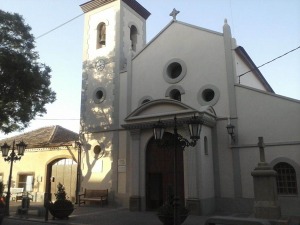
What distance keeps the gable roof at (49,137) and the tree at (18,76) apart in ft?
15.7

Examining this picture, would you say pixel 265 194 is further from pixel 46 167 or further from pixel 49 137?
pixel 49 137

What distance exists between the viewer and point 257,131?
14.3 m

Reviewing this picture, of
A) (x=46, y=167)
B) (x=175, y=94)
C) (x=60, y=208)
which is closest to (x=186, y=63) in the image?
(x=175, y=94)

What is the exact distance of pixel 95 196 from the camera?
1766 cm

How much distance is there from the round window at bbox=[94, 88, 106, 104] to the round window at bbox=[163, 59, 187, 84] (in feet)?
15.0

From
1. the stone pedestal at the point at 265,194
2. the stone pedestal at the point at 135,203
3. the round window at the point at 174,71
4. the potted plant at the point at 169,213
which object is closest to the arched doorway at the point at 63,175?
the stone pedestal at the point at 135,203

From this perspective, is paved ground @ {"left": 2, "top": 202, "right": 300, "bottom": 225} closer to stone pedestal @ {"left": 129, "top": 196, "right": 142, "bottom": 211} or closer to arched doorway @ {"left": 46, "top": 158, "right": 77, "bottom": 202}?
A: stone pedestal @ {"left": 129, "top": 196, "right": 142, "bottom": 211}

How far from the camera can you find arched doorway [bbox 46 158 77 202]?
2025 centimetres

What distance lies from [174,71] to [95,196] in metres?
8.66

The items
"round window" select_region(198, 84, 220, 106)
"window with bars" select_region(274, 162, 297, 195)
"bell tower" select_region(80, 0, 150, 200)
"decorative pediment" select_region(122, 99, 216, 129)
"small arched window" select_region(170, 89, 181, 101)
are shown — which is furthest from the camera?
"bell tower" select_region(80, 0, 150, 200)

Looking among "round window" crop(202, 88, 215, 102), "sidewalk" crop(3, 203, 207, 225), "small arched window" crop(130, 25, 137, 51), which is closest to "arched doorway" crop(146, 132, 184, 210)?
"sidewalk" crop(3, 203, 207, 225)

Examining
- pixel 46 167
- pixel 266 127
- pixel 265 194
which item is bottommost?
pixel 265 194

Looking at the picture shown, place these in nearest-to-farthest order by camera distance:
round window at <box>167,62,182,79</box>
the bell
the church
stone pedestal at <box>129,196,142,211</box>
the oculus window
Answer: the church, stone pedestal at <box>129,196,142,211</box>, round window at <box>167,62,182,79</box>, the oculus window, the bell

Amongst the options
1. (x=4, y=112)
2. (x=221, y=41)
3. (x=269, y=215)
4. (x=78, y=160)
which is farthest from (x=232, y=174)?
(x=4, y=112)
